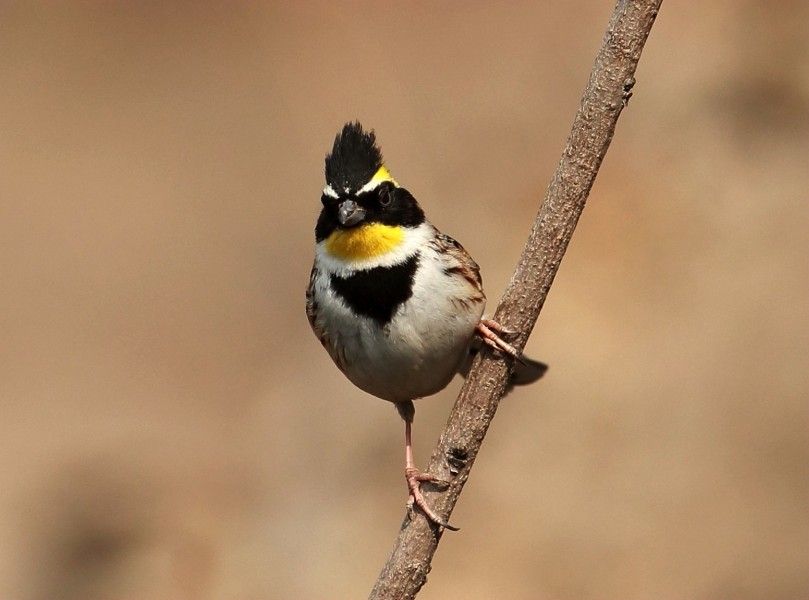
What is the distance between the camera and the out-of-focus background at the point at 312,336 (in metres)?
8.69

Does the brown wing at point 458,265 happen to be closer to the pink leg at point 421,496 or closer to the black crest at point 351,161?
the black crest at point 351,161

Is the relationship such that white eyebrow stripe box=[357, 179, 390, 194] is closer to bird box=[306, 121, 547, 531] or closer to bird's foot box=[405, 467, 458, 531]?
bird box=[306, 121, 547, 531]

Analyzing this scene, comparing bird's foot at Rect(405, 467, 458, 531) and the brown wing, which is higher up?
the brown wing

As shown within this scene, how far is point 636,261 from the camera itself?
968 cm

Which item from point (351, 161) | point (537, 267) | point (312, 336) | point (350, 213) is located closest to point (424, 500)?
point (537, 267)

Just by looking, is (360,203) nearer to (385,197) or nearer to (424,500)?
(385,197)

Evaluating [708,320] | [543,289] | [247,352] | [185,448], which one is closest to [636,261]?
[708,320]

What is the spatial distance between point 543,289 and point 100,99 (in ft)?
27.7

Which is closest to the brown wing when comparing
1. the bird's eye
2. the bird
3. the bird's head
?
the bird

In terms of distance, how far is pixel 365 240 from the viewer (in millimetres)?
4969

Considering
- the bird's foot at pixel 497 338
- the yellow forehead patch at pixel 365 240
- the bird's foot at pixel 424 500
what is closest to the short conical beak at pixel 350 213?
the yellow forehead patch at pixel 365 240

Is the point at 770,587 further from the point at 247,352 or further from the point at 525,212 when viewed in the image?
the point at 247,352

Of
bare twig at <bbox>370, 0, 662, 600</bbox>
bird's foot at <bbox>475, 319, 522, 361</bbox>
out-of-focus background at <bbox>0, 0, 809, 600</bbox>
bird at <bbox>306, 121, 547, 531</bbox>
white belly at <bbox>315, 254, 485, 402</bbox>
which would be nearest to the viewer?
bare twig at <bbox>370, 0, 662, 600</bbox>

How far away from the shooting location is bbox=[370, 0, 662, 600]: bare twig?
4172 mm
